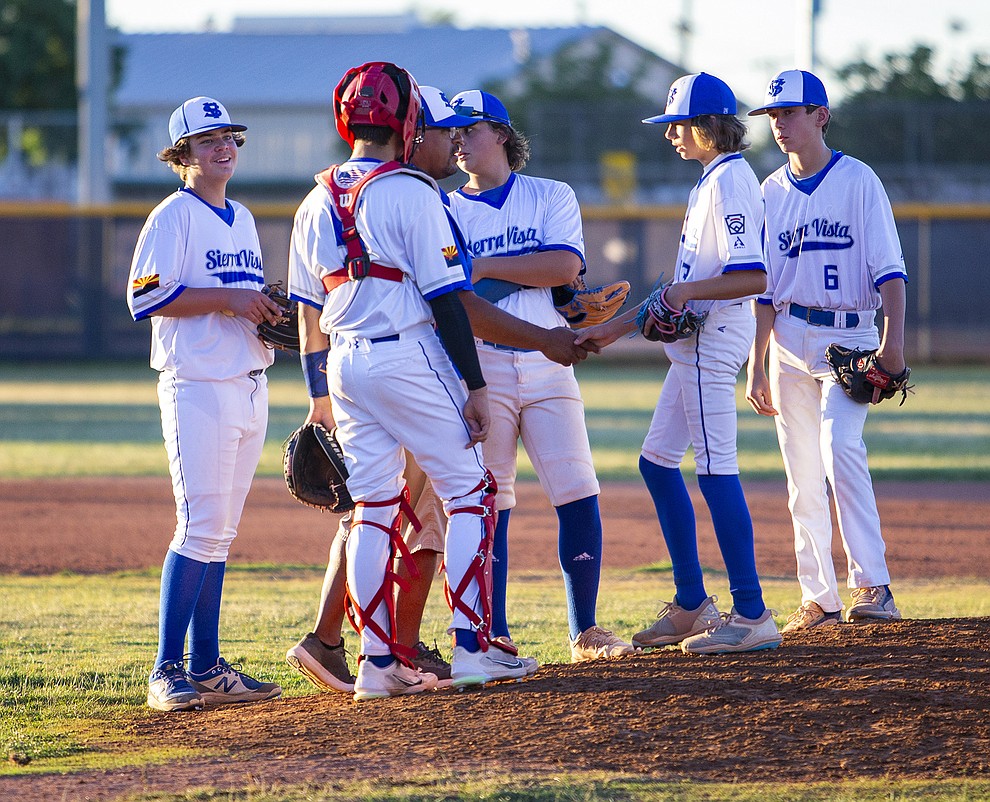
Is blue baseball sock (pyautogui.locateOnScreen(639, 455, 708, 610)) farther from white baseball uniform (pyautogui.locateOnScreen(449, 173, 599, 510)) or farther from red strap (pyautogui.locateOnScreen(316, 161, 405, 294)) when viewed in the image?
red strap (pyautogui.locateOnScreen(316, 161, 405, 294))

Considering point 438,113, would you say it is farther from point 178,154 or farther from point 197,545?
point 197,545

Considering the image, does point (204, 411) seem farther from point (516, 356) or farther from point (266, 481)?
point (266, 481)

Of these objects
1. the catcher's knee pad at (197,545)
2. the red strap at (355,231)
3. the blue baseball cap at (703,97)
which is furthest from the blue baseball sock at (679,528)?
the catcher's knee pad at (197,545)

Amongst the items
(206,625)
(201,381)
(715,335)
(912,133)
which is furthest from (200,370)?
(912,133)

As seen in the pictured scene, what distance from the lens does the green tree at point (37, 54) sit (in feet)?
123

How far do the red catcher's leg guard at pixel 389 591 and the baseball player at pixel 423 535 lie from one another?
0.13m

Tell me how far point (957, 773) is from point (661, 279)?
2085 mm

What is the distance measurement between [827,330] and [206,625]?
2624 mm

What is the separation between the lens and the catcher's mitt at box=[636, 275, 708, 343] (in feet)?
15.2

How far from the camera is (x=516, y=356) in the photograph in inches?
184

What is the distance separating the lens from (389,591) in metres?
4.20

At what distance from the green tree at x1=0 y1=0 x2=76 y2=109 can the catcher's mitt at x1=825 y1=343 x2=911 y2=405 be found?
36.8 meters

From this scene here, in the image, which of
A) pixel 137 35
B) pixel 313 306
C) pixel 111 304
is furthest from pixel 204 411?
pixel 137 35

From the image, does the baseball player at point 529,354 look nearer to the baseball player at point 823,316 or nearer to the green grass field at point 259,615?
the green grass field at point 259,615
